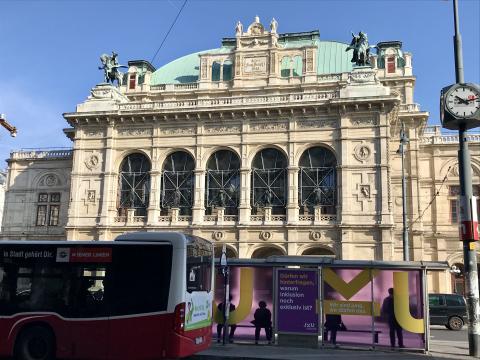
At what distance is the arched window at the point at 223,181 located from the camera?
127 ft

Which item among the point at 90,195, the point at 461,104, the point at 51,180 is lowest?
the point at 461,104

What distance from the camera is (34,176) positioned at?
4653 centimetres

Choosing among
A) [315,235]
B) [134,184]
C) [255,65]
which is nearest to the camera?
[315,235]

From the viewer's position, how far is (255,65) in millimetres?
45344

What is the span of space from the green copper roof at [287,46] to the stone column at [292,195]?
1252 cm

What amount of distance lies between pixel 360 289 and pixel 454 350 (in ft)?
10.6

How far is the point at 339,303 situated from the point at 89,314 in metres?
7.65

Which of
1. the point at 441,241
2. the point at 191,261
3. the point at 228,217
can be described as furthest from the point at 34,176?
the point at 191,261

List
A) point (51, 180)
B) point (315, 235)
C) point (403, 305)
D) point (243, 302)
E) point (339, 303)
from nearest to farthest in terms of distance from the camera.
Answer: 1. point (403, 305)
2. point (339, 303)
3. point (243, 302)
4. point (315, 235)
5. point (51, 180)

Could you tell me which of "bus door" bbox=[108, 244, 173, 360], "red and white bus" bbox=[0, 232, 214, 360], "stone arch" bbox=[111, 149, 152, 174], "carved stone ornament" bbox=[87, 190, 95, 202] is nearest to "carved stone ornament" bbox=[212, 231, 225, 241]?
"stone arch" bbox=[111, 149, 152, 174]

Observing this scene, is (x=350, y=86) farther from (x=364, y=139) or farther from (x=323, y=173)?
(x=323, y=173)

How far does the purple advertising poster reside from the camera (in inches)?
639

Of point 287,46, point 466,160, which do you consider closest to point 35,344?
point 466,160

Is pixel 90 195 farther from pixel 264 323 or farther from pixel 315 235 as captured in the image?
pixel 264 323
